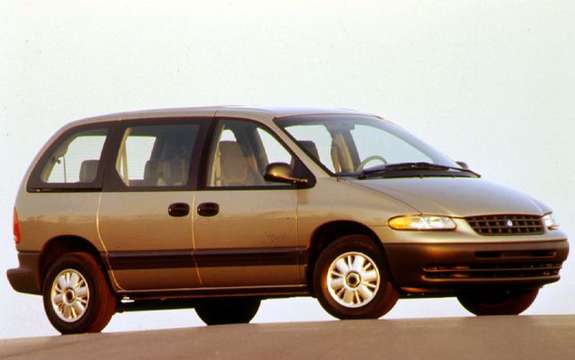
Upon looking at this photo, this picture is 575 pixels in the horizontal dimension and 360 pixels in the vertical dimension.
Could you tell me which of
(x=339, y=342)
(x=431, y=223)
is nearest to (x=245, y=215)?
(x=431, y=223)

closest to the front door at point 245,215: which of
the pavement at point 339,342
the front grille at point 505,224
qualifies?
the pavement at point 339,342

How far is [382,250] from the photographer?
45.3 ft

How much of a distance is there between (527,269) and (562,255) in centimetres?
53

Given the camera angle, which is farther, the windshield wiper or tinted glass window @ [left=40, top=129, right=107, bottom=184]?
tinted glass window @ [left=40, top=129, right=107, bottom=184]

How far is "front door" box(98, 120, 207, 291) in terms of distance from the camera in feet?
48.7

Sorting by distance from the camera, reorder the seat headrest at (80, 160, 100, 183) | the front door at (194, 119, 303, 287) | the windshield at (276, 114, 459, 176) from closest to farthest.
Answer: the front door at (194, 119, 303, 287), the windshield at (276, 114, 459, 176), the seat headrest at (80, 160, 100, 183)

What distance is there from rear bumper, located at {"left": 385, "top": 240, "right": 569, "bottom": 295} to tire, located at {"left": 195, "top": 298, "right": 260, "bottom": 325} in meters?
3.50

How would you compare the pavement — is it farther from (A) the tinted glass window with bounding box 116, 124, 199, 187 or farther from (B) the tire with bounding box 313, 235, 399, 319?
(A) the tinted glass window with bounding box 116, 124, 199, 187

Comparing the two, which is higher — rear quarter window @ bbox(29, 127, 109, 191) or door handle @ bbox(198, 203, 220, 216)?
rear quarter window @ bbox(29, 127, 109, 191)

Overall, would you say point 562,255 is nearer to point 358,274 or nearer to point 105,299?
point 358,274

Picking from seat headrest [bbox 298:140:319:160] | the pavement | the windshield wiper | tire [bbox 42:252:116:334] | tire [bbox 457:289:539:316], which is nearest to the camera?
the pavement

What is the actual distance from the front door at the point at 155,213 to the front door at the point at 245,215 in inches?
6.7

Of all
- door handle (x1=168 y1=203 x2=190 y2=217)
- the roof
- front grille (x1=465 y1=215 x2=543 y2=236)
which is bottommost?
front grille (x1=465 y1=215 x2=543 y2=236)

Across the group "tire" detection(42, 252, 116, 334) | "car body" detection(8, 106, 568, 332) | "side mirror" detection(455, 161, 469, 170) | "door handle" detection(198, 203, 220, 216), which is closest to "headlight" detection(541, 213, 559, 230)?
"car body" detection(8, 106, 568, 332)
